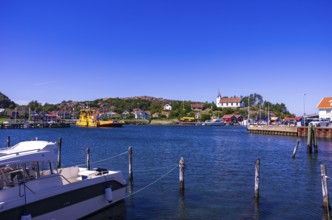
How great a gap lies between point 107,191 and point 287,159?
31.7 m

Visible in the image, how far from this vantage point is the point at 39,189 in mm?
16625

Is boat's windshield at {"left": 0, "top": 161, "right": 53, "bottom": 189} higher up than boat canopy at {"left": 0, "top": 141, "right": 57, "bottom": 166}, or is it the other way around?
boat canopy at {"left": 0, "top": 141, "right": 57, "bottom": 166}

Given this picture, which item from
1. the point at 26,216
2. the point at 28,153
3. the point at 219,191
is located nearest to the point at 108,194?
the point at 28,153

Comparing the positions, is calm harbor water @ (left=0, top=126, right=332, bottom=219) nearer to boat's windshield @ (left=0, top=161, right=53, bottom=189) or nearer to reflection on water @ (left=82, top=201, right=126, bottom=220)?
reflection on water @ (left=82, top=201, right=126, bottom=220)

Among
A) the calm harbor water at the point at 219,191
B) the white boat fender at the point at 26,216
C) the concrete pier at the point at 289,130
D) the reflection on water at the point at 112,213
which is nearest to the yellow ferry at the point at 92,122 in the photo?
the concrete pier at the point at 289,130

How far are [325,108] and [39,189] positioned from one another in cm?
9915

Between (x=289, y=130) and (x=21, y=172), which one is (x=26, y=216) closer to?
(x=21, y=172)

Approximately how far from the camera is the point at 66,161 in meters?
41.1

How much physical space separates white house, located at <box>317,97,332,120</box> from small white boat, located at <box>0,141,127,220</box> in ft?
310

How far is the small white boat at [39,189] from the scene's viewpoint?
15414 mm

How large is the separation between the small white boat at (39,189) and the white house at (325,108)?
9434 centimetres

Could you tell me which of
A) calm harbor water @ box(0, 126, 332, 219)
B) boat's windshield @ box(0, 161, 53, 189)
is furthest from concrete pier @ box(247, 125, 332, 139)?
boat's windshield @ box(0, 161, 53, 189)

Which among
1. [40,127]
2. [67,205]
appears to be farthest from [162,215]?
[40,127]

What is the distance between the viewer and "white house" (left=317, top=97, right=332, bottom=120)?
326 ft
